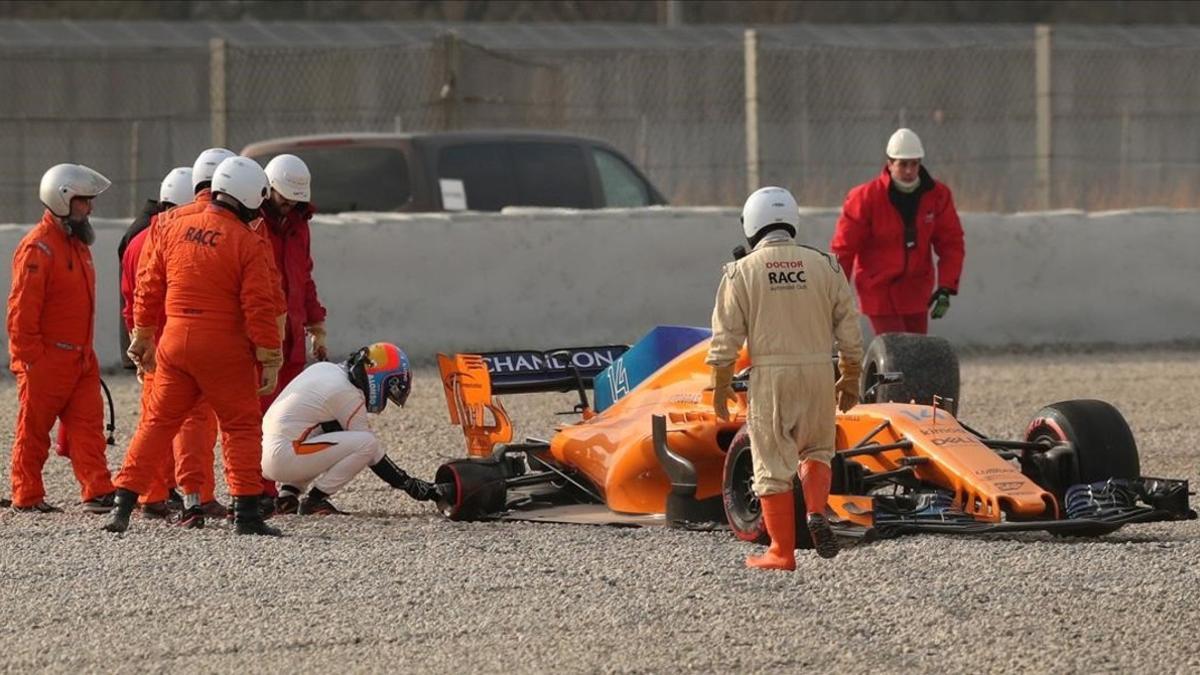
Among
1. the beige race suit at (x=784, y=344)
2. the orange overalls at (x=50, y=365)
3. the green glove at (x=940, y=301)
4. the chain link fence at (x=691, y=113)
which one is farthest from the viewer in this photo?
the chain link fence at (x=691, y=113)

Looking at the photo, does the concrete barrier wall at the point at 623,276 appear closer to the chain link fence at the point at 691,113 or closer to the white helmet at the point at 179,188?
the chain link fence at the point at 691,113

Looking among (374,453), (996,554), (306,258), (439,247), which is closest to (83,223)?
(306,258)

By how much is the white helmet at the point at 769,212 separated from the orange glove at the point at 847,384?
0.54 meters

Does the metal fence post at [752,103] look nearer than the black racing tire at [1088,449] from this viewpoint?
No

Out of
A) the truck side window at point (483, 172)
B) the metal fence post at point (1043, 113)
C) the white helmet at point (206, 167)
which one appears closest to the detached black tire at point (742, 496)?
the white helmet at point (206, 167)

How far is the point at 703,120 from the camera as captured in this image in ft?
84.1

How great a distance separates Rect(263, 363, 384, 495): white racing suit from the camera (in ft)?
32.1

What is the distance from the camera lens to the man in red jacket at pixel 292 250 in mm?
10234

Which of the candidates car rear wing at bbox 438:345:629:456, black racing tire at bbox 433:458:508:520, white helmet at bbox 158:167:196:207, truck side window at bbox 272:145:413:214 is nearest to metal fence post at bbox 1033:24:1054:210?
truck side window at bbox 272:145:413:214

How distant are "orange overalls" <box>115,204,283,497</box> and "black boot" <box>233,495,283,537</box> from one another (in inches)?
1.3

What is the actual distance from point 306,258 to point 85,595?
3325mm

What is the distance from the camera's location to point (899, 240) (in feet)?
42.0

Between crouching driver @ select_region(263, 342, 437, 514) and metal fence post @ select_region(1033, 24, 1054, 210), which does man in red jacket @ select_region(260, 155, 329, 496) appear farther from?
metal fence post @ select_region(1033, 24, 1054, 210)

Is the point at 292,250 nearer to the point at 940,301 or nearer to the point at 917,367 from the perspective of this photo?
the point at 917,367
